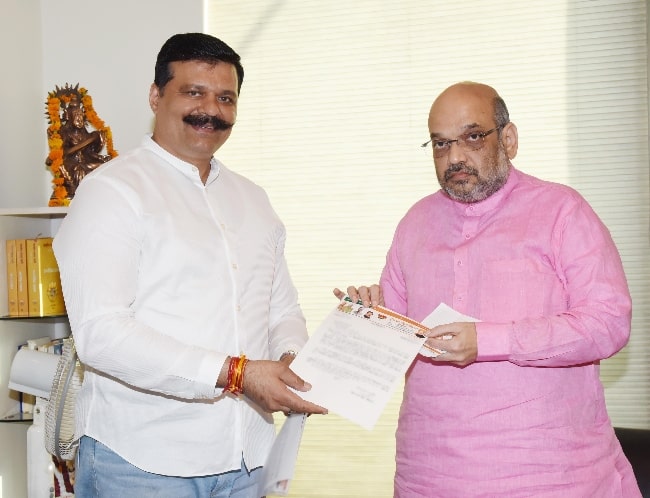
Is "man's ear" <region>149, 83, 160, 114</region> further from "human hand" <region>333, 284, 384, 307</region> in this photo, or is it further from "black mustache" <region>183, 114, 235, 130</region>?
"human hand" <region>333, 284, 384, 307</region>

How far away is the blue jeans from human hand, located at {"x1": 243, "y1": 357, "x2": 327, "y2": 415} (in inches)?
10.7

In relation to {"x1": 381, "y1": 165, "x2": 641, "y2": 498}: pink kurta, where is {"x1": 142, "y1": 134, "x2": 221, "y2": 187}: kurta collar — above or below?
above

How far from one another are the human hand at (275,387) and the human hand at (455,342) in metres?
0.31

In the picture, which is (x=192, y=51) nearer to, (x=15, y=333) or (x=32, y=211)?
(x=32, y=211)

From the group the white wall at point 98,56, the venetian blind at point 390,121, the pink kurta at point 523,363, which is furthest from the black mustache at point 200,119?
the venetian blind at point 390,121

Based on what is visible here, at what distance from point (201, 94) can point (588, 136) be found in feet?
7.16

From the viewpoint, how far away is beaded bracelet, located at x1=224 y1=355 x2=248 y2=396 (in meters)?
1.71

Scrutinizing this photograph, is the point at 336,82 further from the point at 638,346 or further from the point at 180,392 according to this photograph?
the point at 180,392

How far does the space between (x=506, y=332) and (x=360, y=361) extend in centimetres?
36

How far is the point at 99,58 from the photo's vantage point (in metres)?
3.57

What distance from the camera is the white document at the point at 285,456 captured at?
180cm

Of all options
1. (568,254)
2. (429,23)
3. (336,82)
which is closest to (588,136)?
(429,23)

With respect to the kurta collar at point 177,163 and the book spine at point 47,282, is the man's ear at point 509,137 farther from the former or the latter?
the book spine at point 47,282

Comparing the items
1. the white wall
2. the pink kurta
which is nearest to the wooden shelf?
the white wall
